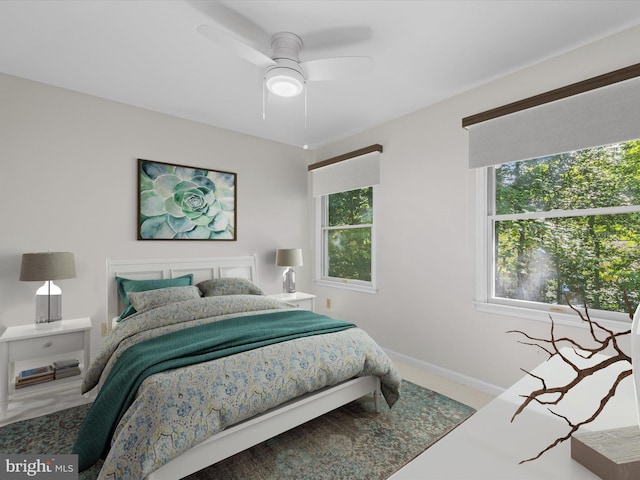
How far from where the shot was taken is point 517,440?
33.3 inches

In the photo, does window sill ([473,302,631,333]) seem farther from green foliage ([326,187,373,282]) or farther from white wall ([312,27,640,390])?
green foliage ([326,187,373,282])

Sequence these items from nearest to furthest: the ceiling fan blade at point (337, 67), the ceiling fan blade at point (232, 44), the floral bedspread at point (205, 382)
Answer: the floral bedspread at point (205, 382), the ceiling fan blade at point (232, 44), the ceiling fan blade at point (337, 67)

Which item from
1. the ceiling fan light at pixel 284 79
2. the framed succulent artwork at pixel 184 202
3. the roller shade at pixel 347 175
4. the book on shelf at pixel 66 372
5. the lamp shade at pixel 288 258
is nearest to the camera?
the ceiling fan light at pixel 284 79

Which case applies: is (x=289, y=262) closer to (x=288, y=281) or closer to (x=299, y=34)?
(x=288, y=281)

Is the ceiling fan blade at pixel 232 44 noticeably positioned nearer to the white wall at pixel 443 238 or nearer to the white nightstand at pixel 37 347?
the white wall at pixel 443 238

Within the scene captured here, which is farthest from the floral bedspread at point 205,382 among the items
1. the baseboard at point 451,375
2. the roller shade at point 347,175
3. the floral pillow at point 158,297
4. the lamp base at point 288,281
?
the roller shade at point 347,175

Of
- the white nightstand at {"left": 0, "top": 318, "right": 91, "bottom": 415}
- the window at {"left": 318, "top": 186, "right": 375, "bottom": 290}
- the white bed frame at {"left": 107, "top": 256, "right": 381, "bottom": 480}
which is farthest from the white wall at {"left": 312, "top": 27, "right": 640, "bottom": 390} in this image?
the white nightstand at {"left": 0, "top": 318, "right": 91, "bottom": 415}

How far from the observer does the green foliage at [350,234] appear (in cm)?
391

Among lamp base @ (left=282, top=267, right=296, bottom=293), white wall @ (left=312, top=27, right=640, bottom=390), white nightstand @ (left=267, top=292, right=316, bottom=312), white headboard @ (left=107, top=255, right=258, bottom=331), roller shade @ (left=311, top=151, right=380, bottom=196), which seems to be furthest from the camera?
lamp base @ (left=282, top=267, right=296, bottom=293)

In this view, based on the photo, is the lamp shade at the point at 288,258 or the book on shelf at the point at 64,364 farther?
the lamp shade at the point at 288,258

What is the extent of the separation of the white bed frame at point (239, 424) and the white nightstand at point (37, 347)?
1.26 ft

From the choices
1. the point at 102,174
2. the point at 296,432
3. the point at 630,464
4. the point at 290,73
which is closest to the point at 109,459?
the point at 296,432

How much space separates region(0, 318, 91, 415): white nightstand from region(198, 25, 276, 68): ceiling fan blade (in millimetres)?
2361

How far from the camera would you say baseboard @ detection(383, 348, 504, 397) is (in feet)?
8.83
